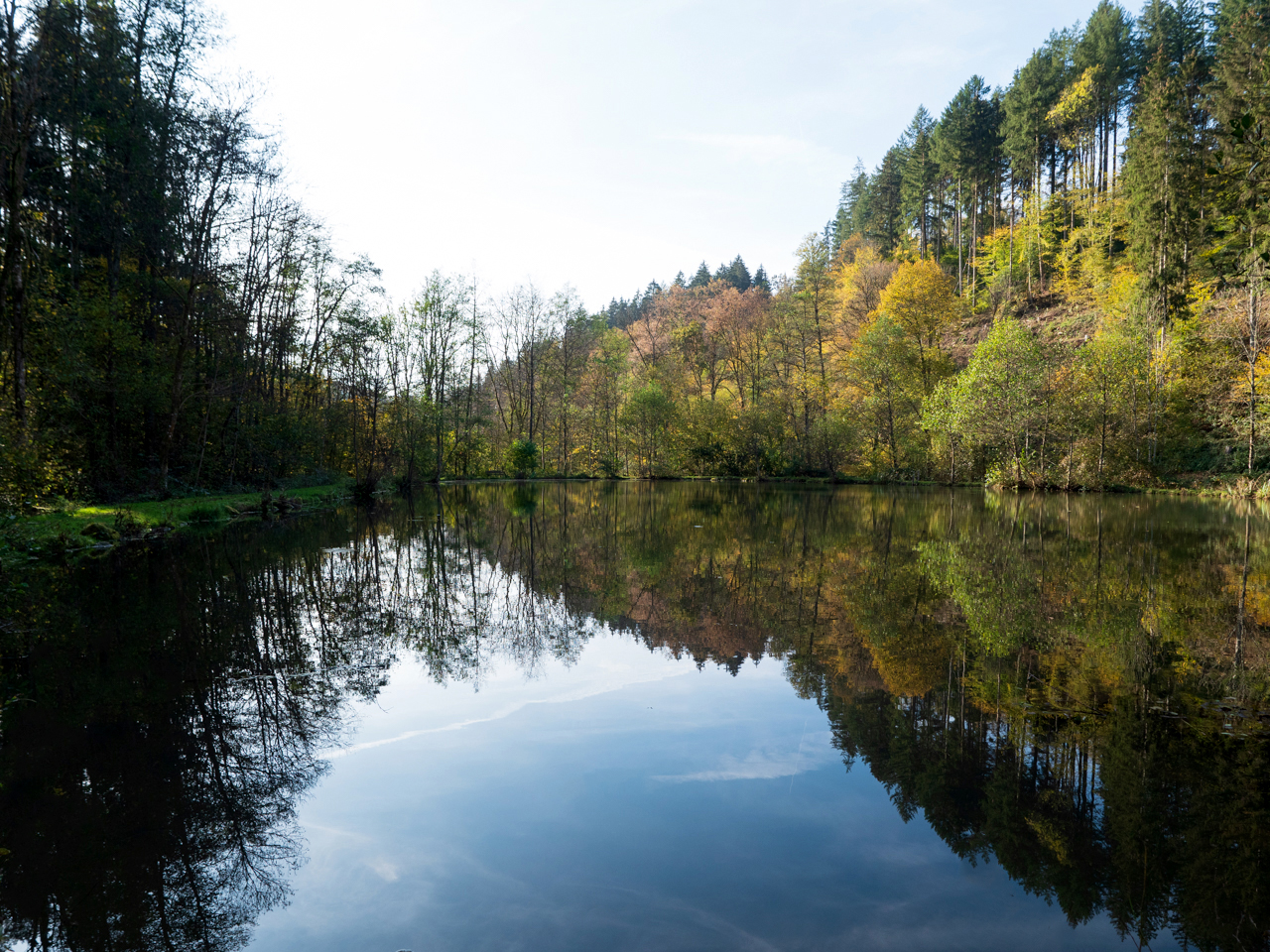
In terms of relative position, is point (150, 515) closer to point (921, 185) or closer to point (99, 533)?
point (99, 533)

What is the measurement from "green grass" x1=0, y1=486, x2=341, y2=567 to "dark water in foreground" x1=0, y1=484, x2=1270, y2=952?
242 cm

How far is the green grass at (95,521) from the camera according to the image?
9.39 meters

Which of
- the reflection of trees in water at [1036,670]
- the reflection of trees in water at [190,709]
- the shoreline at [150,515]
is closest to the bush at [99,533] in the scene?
the shoreline at [150,515]

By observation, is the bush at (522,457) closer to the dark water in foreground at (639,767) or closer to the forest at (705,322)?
the forest at (705,322)

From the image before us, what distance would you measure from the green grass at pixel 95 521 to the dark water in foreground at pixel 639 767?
242cm

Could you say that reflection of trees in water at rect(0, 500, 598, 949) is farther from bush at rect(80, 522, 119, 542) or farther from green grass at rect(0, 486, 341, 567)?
bush at rect(80, 522, 119, 542)

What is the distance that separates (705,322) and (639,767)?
1789 inches

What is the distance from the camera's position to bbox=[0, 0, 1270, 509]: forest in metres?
Result: 12.9

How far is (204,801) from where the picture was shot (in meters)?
3.21

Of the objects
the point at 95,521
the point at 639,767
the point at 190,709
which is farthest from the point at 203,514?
the point at 639,767

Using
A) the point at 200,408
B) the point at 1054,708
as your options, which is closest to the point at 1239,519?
the point at 1054,708

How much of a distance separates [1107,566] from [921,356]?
2943 cm

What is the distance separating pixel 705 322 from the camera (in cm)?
4691

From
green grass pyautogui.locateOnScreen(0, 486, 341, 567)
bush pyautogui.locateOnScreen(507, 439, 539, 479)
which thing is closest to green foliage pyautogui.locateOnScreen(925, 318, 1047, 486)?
bush pyautogui.locateOnScreen(507, 439, 539, 479)
